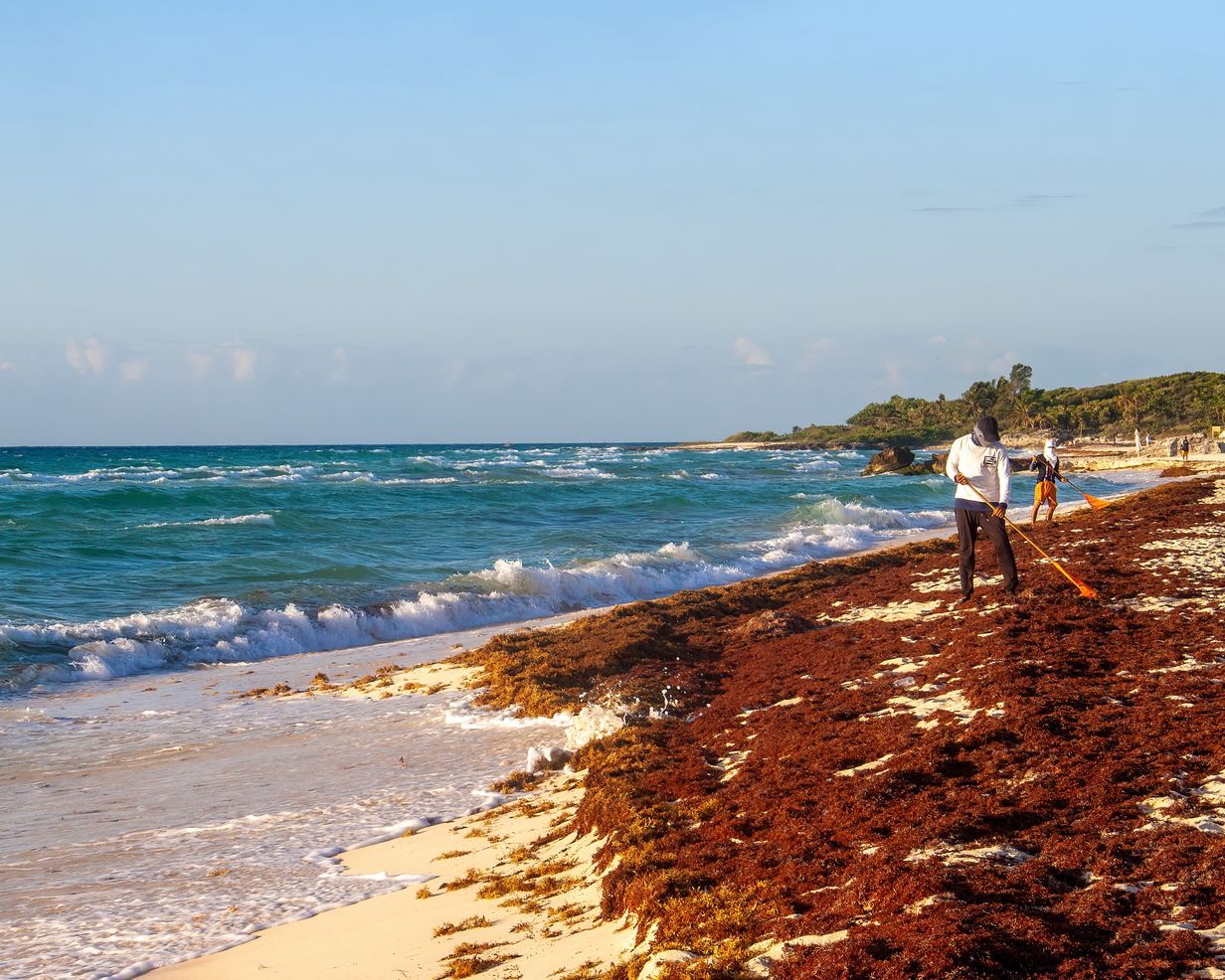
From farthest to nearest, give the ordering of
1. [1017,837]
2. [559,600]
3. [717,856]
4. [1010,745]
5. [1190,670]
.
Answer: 1. [559,600]
2. [1190,670]
3. [1010,745]
4. [717,856]
5. [1017,837]

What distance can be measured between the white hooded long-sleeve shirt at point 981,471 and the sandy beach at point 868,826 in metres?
1.08

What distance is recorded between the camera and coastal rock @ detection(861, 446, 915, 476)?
5938 cm

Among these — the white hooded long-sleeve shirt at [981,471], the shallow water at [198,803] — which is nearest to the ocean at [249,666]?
the shallow water at [198,803]

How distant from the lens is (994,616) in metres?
9.44

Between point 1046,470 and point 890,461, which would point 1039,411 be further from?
point 1046,470

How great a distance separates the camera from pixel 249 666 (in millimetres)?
14172

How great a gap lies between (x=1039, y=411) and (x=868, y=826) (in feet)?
323

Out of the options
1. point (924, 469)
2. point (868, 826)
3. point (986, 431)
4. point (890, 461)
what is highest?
point (986, 431)

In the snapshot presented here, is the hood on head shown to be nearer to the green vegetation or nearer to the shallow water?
the shallow water

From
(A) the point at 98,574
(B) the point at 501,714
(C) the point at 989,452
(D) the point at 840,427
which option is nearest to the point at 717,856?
(B) the point at 501,714

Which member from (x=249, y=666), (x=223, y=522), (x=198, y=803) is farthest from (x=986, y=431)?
(x=223, y=522)

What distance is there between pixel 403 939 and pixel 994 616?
21.3 feet

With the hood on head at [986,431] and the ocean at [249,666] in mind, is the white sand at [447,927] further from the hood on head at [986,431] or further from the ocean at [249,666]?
the hood on head at [986,431]

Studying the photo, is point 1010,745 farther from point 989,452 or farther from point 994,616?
point 989,452
